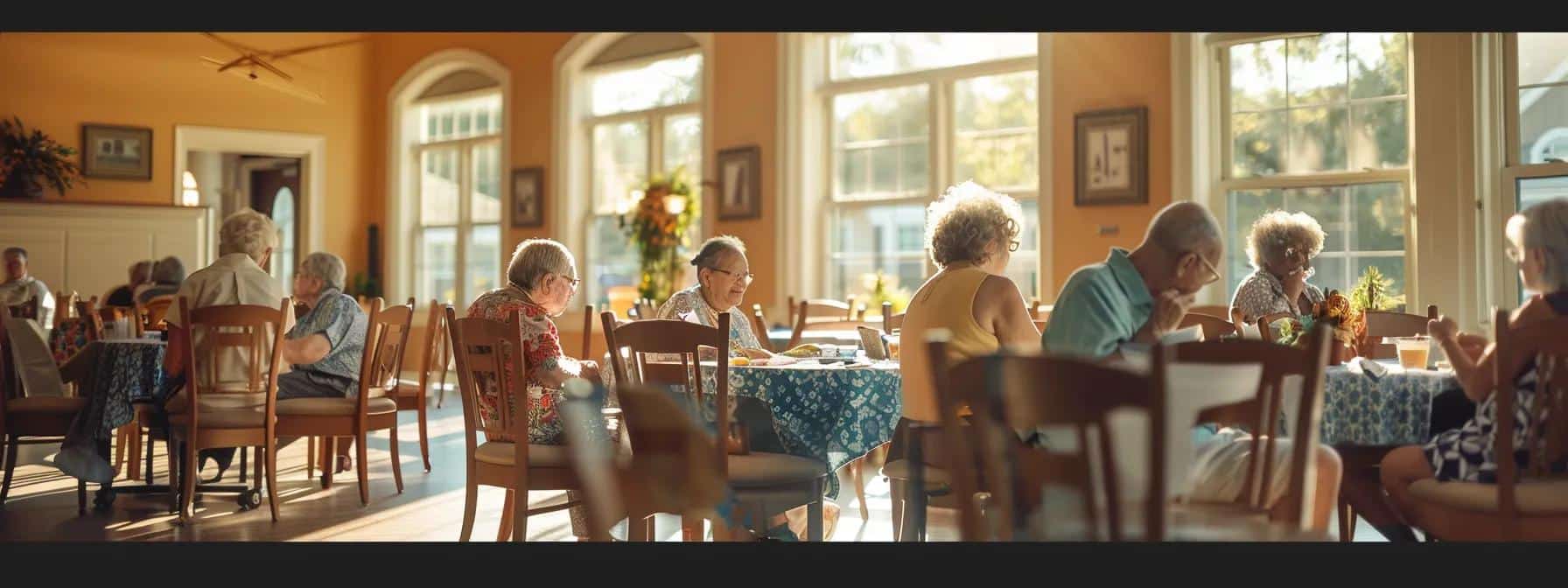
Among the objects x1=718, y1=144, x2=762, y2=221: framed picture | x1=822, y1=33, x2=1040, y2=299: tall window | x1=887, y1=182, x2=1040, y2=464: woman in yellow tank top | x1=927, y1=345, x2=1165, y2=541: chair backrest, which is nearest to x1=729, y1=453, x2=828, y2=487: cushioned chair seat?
x1=887, y1=182, x2=1040, y2=464: woman in yellow tank top

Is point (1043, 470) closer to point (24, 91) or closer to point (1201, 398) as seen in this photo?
point (1201, 398)

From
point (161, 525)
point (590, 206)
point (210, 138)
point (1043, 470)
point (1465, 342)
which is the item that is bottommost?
point (161, 525)

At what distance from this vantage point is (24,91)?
11133mm

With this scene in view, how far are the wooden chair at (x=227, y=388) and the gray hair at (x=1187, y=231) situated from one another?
3156 millimetres

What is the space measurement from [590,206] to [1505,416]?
9.26 metres

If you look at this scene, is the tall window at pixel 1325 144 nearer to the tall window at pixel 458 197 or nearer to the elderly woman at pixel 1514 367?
the elderly woman at pixel 1514 367

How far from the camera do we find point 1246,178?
24.0 ft

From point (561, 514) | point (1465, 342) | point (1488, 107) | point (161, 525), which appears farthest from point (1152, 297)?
point (1488, 107)

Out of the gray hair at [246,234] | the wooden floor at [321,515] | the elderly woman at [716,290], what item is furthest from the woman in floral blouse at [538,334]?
the gray hair at [246,234]

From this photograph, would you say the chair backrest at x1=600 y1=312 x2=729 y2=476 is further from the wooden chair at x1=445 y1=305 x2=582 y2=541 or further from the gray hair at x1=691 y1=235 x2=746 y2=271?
the gray hair at x1=691 y1=235 x2=746 y2=271

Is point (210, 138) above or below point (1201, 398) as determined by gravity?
above

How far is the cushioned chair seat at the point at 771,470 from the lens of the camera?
328 centimetres

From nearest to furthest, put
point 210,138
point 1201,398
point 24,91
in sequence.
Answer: point 1201,398 < point 24,91 < point 210,138

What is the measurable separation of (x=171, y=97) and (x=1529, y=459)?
11.9m
